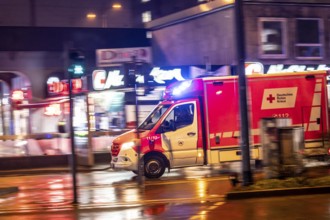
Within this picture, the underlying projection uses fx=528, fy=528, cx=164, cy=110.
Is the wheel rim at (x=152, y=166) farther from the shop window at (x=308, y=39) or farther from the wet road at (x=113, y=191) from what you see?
the shop window at (x=308, y=39)

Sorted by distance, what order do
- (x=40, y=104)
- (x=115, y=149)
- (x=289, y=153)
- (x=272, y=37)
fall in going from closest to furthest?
(x=289, y=153) < (x=115, y=149) < (x=40, y=104) < (x=272, y=37)

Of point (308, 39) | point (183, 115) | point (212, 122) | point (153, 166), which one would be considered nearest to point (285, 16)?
point (308, 39)

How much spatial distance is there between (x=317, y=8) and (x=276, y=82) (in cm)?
1033

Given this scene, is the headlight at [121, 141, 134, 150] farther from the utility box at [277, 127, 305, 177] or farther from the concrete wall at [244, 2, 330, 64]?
the concrete wall at [244, 2, 330, 64]

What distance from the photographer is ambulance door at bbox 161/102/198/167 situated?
50.4 ft

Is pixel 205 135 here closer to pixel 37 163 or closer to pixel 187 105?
pixel 187 105

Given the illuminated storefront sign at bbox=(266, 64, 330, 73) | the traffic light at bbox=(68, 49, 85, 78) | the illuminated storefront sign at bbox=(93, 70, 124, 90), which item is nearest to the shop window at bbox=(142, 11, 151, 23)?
the illuminated storefront sign at bbox=(266, 64, 330, 73)

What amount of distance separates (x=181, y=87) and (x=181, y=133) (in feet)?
4.67

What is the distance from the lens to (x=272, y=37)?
23750 mm

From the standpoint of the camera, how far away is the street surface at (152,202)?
9.95 m

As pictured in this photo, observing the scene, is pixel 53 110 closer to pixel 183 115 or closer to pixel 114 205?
pixel 183 115

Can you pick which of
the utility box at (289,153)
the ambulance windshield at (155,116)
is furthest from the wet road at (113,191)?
the ambulance windshield at (155,116)

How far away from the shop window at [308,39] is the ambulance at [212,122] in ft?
29.5

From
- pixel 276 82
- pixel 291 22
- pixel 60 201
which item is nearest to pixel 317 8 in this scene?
pixel 291 22
